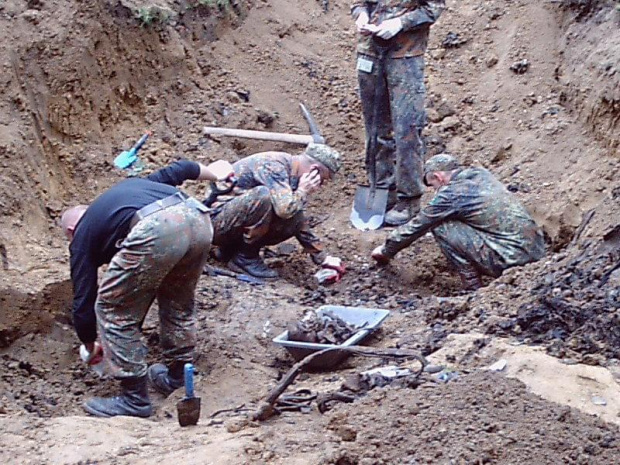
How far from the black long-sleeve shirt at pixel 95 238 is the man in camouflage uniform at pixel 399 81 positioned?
312cm

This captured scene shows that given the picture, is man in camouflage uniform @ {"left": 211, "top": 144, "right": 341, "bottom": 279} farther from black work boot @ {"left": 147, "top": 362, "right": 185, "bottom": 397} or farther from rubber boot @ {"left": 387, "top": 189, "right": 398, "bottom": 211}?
black work boot @ {"left": 147, "top": 362, "right": 185, "bottom": 397}

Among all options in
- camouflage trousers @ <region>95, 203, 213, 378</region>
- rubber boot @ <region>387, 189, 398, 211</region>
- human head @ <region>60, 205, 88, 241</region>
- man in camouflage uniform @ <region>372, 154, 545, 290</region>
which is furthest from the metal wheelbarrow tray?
rubber boot @ <region>387, 189, 398, 211</region>

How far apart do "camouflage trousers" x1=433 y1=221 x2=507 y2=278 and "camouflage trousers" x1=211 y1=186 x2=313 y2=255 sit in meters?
1.03

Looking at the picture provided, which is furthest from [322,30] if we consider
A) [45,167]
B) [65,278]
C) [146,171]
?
[65,278]

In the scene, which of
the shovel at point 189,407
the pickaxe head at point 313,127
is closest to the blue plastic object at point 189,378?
the shovel at point 189,407

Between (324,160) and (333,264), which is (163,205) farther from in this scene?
(333,264)

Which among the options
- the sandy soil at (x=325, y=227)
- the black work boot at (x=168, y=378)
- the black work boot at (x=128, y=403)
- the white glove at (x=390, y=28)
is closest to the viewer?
the sandy soil at (x=325, y=227)

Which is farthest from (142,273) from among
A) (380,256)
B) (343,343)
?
(380,256)

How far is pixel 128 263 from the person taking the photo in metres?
5.00

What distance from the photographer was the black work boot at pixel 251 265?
23.7ft

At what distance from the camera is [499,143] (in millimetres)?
8859

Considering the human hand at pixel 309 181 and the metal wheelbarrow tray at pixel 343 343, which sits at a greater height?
the human hand at pixel 309 181

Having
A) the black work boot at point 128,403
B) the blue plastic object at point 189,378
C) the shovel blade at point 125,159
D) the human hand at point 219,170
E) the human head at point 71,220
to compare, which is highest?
the human hand at point 219,170

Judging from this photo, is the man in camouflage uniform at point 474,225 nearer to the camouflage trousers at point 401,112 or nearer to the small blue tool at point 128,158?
the camouflage trousers at point 401,112
